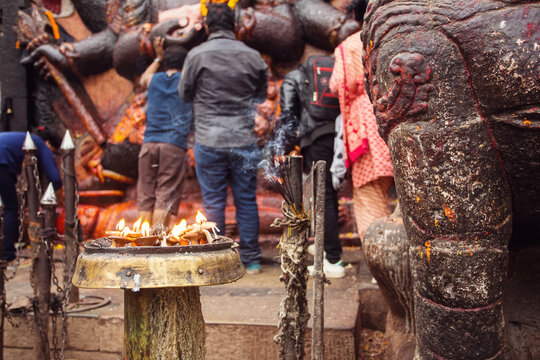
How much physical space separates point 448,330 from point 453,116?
0.56 metres

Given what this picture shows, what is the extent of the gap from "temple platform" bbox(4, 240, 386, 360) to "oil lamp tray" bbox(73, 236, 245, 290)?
1013 millimetres

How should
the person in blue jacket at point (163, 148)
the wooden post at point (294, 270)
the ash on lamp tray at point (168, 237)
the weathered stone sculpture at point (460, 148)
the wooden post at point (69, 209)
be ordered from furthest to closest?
1. the person in blue jacket at point (163, 148)
2. the wooden post at point (69, 209)
3. the wooden post at point (294, 270)
4. the ash on lamp tray at point (168, 237)
5. the weathered stone sculpture at point (460, 148)

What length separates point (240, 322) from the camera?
2.45 meters

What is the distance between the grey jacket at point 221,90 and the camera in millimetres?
3762

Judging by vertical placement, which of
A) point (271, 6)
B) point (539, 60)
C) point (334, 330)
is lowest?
point (334, 330)

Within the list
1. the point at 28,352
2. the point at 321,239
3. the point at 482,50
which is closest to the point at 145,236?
the point at 321,239

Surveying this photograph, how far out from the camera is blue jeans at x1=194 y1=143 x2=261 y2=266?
378 centimetres

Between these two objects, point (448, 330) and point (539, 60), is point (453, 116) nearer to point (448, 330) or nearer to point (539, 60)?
point (539, 60)

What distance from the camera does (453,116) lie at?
46.9 inches

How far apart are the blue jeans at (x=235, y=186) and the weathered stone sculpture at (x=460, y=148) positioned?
2565 millimetres

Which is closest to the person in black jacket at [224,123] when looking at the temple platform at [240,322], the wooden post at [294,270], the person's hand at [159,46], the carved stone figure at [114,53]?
the temple platform at [240,322]

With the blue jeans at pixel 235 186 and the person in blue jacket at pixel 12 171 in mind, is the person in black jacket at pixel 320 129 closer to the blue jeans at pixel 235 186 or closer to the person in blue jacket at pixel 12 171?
the blue jeans at pixel 235 186

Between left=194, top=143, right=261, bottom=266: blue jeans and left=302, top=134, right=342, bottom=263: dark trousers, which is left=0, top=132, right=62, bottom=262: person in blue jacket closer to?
left=194, top=143, right=261, bottom=266: blue jeans

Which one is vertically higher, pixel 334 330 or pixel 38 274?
pixel 38 274
